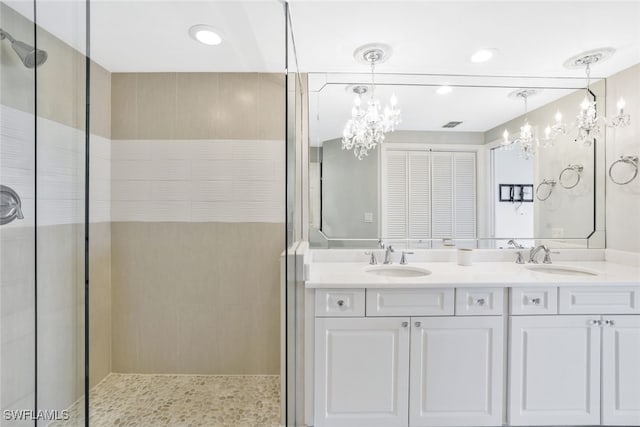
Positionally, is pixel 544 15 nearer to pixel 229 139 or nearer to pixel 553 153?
pixel 553 153

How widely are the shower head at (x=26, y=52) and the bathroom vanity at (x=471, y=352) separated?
140cm

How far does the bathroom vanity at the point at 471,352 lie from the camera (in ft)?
4.79

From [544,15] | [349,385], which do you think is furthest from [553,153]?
[349,385]

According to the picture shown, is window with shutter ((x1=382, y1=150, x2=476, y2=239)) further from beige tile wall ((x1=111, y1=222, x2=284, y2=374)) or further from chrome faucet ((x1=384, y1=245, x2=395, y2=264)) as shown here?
beige tile wall ((x1=111, y1=222, x2=284, y2=374))

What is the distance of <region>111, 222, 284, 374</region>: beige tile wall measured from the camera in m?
1.69

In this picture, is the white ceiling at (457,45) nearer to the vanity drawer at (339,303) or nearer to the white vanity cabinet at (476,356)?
the vanity drawer at (339,303)

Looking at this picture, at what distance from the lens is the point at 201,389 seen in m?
1.73

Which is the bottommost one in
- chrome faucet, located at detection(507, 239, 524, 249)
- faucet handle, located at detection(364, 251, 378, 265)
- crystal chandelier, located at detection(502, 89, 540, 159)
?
faucet handle, located at detection(364, 251, 378, 265)

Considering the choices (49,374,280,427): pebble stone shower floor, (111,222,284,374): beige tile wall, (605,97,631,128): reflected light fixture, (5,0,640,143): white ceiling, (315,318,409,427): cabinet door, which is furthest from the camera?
(605,97,631,128): reflected light fixture

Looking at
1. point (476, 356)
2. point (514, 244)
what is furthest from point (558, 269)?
point (476, 356)

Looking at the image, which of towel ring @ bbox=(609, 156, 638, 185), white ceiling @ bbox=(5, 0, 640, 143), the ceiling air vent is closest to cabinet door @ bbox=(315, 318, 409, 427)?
the ceiling air vent

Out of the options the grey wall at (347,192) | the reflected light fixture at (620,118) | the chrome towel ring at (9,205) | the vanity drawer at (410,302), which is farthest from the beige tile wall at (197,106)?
the reflected light fixture at (620,118)

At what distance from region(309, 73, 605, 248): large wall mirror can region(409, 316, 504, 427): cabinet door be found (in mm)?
690
